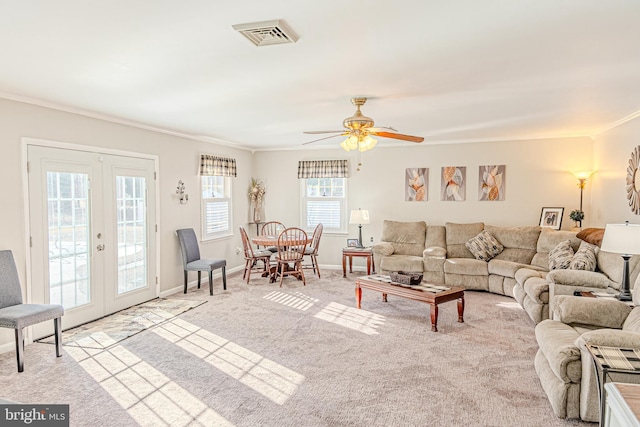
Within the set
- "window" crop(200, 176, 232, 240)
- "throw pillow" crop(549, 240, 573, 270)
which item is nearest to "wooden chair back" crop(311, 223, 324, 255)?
"window" crop(200, 176, 232, 240)

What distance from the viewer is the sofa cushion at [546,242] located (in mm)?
5654

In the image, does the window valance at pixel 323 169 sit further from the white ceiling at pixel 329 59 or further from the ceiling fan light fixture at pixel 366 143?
the ceiling fan light fixture at pixel 366 143

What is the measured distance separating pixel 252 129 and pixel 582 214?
5108 mm

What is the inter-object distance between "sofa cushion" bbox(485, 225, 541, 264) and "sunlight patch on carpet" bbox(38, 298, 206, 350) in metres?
4.64

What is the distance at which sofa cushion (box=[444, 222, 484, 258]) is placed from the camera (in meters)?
6.58

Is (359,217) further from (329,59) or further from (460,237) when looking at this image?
(329,59)

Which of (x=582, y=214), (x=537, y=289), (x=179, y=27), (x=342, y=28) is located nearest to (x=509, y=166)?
(x=582, y=214)

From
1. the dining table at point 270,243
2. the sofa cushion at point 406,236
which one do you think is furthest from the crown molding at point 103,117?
the sofa cushion at point 406,236

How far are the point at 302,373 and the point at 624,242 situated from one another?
286 cm

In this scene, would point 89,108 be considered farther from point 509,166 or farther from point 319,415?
point 509,166

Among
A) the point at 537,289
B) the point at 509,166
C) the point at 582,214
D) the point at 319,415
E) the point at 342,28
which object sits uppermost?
the point at 342,28

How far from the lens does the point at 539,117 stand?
4996 mm

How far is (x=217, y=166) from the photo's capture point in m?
6.92

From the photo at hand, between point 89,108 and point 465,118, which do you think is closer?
point 89,108
